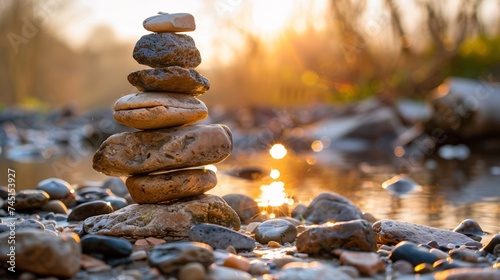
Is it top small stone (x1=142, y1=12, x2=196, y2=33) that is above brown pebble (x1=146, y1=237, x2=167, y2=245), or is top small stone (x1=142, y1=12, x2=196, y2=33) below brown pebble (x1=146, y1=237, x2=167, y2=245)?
above

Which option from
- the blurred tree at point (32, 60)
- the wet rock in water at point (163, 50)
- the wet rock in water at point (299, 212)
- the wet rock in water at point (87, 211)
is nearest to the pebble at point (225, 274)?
the wet rock in water at point (163, 50)

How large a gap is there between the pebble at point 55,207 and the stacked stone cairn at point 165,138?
3.72 ft

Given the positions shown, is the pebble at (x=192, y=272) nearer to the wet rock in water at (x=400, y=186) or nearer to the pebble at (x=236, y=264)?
the pebble at (x=236, y=264)

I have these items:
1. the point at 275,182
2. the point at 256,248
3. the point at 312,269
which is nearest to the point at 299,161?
the point at 275,182

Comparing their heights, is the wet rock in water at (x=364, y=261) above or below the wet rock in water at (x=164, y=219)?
below

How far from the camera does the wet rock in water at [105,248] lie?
325cm

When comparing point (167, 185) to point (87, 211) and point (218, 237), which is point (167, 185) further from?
point (87, 211)

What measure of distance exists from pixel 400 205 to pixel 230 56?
15475 millimetres

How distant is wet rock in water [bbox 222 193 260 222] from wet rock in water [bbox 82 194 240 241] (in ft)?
3.08

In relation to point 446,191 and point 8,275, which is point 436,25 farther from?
point 8,275

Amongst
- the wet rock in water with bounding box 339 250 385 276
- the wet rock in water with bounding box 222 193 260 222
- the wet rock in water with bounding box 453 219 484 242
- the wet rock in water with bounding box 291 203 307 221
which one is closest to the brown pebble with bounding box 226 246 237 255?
the wet rock in water with bounding box 339 250 385 276

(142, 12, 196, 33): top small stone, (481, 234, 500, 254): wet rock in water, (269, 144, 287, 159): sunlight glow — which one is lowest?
(481, 234, 500, 254): wet rock in water

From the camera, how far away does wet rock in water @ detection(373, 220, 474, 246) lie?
3.99m

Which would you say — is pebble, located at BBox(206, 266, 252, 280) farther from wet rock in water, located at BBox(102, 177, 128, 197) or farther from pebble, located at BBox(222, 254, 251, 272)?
wet rock in water, located at BBox(102, 177, 128, 197)
